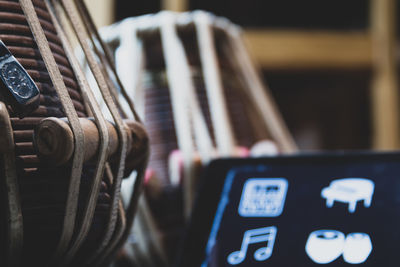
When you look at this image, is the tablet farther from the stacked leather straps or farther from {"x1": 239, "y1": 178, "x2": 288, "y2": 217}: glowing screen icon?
the stacked leather straps

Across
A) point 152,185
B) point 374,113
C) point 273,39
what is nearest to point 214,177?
point 152,185

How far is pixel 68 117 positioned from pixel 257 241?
0.27 metres

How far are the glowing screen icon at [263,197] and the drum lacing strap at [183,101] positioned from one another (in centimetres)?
20

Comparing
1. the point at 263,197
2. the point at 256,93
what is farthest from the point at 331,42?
the point at 263,197

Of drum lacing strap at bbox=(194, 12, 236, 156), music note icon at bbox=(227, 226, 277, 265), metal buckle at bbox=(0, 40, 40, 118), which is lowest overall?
music note icon at bbox=(227, 226, 277, 265)

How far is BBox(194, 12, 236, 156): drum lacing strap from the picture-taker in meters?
0.96

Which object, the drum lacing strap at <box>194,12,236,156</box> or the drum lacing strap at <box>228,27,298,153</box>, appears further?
the drum lacing strap at <box>228,27,298,153</box>

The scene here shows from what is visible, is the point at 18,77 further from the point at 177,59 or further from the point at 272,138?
the point at 272,138

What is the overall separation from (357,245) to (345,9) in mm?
3707

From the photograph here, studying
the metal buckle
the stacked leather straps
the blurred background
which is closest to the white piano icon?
the stacked leather straps

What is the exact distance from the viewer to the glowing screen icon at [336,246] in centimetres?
A: 59

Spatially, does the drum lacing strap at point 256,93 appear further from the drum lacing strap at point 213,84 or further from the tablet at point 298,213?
the tablet at point 298,213

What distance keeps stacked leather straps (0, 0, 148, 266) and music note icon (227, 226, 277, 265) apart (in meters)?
0.13

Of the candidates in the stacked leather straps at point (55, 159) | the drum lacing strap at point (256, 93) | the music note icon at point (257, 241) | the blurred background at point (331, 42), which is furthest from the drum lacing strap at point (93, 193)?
the blurred background at point (331, 42)
